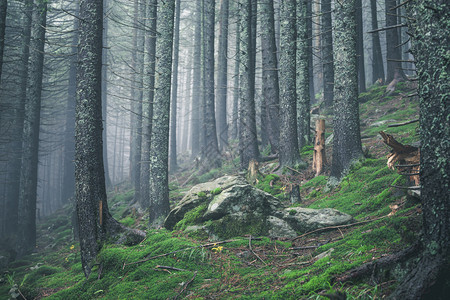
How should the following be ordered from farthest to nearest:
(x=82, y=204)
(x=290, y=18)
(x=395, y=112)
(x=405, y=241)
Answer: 1. (x=395, y=112)
2. (x=290, y=18)
3. (x=82, y=204)
4. (x=405, y=241)

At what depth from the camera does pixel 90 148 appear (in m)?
5.67

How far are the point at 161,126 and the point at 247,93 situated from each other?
4714mm

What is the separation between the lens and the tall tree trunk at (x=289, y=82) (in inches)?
381

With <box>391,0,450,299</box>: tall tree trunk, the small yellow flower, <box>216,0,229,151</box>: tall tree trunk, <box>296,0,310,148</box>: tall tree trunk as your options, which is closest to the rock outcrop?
the small yellow flower

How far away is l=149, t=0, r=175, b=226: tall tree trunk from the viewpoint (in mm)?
8344

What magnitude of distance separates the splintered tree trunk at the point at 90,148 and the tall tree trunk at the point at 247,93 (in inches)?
261

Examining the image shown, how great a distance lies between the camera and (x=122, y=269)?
15.3 ft

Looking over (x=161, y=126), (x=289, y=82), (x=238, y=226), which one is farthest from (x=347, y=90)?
(x=161, y=126)

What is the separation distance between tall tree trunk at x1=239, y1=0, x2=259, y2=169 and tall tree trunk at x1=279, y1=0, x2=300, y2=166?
2.08m

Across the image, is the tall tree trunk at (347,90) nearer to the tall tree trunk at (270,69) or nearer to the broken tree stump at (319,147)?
the broken tree stump at (319,147)

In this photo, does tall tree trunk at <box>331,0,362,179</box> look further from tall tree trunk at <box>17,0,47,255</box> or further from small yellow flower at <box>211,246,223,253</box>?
tall tree trunk at <box>17,0,47,255</box>

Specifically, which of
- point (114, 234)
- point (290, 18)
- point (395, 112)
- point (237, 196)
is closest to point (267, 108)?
point (290, 18)

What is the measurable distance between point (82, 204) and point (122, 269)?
5.52 ft

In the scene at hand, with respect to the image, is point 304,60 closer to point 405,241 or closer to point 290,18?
point 290,18
